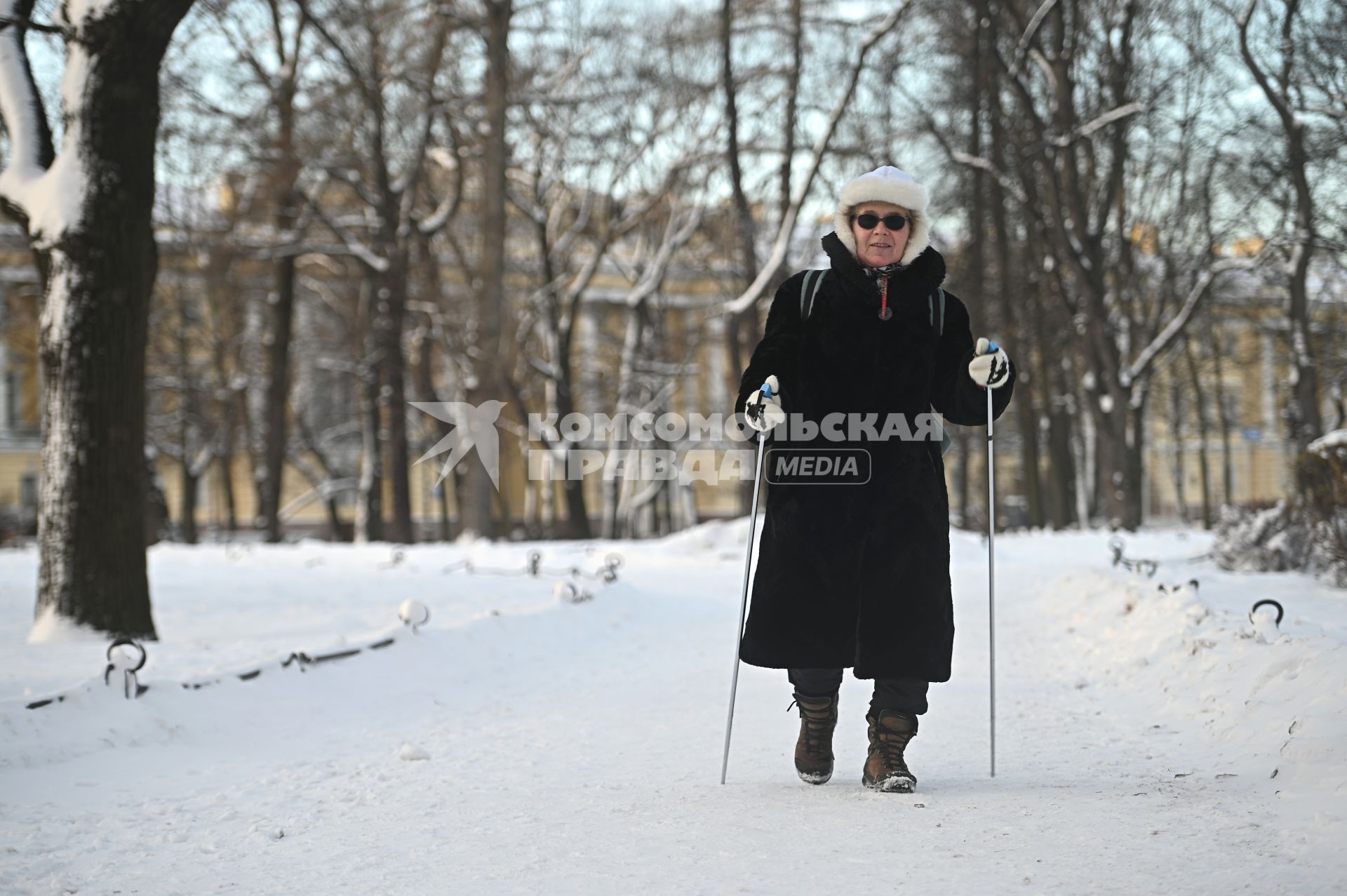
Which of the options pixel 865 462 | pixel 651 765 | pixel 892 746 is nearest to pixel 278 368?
pixel 651 765

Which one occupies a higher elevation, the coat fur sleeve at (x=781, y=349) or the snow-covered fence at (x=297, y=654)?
the coat fur sleeve at (x=781, y=349)

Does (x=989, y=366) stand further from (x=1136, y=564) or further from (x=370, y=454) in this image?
(x=370, y=454)

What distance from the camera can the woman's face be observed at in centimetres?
489

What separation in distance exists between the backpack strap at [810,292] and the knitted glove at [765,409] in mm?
320

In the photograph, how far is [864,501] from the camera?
4.80 m

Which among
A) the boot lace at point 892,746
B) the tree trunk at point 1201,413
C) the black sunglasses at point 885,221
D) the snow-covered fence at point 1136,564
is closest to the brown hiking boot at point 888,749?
the boot lace at point 892,746

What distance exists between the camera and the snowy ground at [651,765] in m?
3.55

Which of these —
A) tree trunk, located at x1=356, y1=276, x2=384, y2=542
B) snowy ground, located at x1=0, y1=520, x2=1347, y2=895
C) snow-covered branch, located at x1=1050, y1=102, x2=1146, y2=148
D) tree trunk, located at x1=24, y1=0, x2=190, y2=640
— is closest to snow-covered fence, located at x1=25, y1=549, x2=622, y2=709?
snowy ground, located at x1=0, y1=520, x2=1347, y2=895

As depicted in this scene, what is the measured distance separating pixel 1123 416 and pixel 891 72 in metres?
6.46

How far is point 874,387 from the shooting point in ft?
15.8

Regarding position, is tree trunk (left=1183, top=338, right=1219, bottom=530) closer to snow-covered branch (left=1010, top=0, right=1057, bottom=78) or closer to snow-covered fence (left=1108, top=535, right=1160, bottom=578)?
snow-covered branch (left=1010, top=0, right=1057, bottom=78)

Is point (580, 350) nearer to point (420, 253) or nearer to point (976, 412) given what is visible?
point (420, 253)

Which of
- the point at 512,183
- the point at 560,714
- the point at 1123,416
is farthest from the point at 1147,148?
the point at 560,714

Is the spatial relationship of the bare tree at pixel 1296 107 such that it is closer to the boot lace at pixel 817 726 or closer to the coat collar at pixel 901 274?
the coat collar at pixel 901 274
